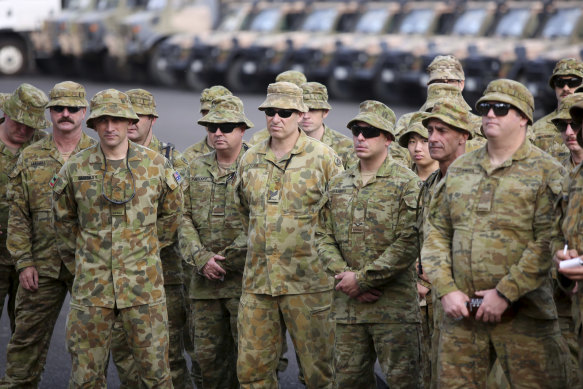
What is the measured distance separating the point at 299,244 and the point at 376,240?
52 cm

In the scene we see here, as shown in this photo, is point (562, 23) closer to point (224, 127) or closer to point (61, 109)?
point (224, 127)

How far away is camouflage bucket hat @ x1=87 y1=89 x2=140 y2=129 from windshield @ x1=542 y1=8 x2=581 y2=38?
52.7 feet

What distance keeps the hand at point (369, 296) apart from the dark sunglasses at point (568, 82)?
Answer: 2.55 meters

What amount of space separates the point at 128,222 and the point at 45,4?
80.0 ft

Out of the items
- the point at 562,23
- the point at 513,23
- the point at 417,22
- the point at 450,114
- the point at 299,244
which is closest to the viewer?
the point at 450,114

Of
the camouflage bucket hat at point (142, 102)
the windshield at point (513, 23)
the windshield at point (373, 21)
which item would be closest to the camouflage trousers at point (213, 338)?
the camouflage bucket hat at point (142, 102)

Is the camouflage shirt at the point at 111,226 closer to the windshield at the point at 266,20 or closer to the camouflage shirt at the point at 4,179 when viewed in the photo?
the camouflage shirt at the point at 4,179

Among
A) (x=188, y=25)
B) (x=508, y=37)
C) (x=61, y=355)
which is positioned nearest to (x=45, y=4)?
(x=188, y=25)

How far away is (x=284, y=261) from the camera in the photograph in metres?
7.20

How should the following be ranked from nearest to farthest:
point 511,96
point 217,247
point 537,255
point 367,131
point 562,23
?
1. point 537,255
2. point 511,96
3. point 367,131
4. point 217,247
5. point 562,23

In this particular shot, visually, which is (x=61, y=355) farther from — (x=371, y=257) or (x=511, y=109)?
(x=511, y=109)

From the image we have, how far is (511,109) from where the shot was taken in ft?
19.7

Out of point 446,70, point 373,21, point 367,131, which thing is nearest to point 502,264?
point 367,131

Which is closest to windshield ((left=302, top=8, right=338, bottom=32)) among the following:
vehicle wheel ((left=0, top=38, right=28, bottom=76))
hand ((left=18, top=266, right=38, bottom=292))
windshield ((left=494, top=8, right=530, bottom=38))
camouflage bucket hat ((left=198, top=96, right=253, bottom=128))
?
windshield ((left=494, top=8, right=530, bottom=38))
